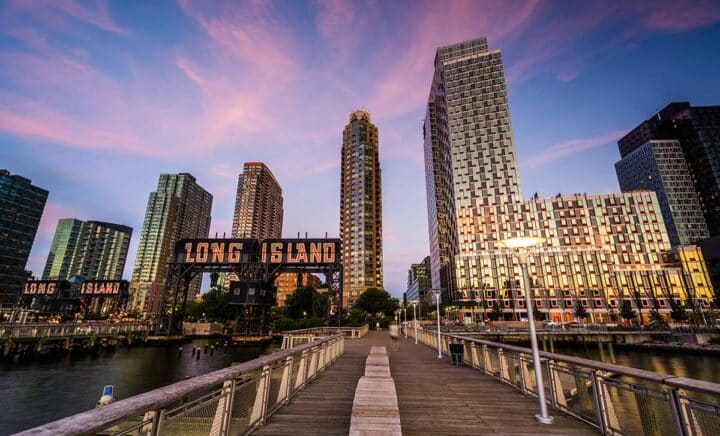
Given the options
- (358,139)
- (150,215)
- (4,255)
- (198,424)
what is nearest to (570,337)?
(198,424)

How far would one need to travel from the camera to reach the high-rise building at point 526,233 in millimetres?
85062

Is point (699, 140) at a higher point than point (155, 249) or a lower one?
higher

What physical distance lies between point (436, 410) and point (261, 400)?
4.10 meters

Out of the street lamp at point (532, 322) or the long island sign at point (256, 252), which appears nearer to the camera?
the street lamp at point (532, 322)

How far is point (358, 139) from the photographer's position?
449 ft


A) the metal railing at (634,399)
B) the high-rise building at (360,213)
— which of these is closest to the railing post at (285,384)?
the metal railing at (634,399)

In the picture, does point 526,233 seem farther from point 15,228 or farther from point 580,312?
point 15,228

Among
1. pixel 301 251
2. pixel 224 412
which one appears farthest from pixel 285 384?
pixel 301 251

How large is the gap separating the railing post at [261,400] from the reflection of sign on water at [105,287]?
85402 mm

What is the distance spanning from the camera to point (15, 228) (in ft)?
392

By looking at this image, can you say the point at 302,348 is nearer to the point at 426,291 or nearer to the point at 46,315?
the point at 46,315

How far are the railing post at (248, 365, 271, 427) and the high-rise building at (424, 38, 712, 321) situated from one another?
306ft

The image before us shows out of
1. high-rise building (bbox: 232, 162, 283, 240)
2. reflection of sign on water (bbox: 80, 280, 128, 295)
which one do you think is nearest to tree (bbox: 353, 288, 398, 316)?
reflection of sign on water (bbox: 80, 280, 128, 295)

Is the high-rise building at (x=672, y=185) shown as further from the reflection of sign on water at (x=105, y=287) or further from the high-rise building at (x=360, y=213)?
the reflection of sign on water at (x=105, y=287)
